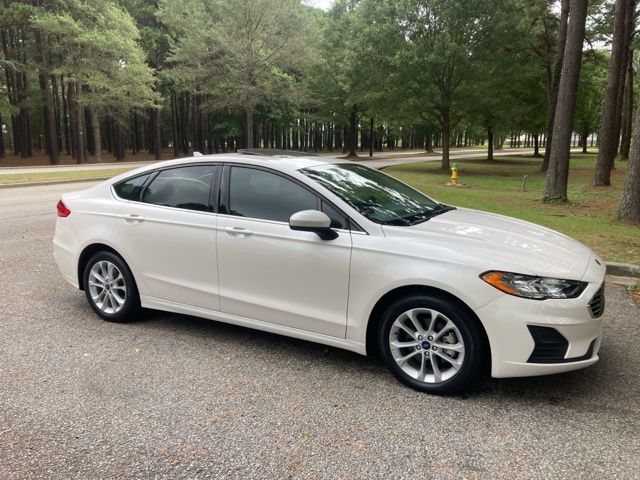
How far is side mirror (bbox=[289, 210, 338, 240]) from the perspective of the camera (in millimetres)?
3500

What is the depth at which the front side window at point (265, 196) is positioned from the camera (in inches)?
152

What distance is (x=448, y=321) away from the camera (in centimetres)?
327

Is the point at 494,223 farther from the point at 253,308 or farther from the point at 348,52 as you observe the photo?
the point at 348,52

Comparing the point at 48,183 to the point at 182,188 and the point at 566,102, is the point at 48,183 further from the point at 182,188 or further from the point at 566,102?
the point at 566,102

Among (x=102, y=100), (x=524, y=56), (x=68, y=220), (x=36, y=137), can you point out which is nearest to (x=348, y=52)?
(x=524, y=56)

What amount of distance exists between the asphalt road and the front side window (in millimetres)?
1147

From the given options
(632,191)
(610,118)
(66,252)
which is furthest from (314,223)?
(610,118)

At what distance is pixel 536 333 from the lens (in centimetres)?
308

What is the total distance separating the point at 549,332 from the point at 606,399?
740mm

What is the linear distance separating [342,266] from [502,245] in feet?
3.69

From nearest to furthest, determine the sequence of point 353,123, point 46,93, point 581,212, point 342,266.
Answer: point 342,266 → point 581,212 → point 46,93 → point 353,123

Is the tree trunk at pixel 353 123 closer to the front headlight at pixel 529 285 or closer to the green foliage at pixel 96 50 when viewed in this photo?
the green foliage at pixel 96 50

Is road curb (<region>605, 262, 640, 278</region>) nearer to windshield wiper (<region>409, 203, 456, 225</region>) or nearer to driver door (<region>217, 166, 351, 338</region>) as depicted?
windshield wiper (<region>409, 203, 456, 225</region>)

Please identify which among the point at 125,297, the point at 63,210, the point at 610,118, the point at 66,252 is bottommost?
the point at 125,297
